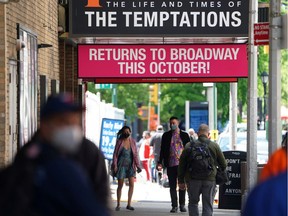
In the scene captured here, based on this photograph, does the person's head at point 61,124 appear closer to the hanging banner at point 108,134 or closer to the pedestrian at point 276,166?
the pedestrian at point 276,166

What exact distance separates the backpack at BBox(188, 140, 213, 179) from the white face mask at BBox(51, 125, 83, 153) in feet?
31.8

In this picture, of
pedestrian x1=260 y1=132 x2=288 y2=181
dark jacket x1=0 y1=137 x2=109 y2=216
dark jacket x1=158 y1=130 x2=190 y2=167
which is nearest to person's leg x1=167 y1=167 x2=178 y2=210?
dark jacket x1=158 y1=130 x2=190 y2=167

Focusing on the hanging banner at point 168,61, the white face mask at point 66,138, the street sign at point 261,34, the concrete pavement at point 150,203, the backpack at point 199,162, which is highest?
the street sign at point 261,34

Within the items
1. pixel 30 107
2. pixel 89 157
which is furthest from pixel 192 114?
pixel 89 157

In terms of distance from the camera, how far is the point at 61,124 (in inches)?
221

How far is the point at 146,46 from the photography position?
19922 millimetres

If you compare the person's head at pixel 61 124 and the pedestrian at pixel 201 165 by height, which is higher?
the person's head at pixel 61 124

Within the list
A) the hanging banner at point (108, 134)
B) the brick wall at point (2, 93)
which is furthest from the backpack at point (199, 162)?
the hanging banner at point (108, 134)

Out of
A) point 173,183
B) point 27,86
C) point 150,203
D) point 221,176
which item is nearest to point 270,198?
point 221,176

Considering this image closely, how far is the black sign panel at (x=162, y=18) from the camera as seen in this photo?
18984 millimetres

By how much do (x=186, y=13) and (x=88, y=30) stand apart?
1.79 meters

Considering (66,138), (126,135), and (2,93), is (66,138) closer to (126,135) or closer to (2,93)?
(2,93)

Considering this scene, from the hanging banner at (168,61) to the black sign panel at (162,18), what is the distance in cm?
78

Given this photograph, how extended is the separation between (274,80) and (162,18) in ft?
20.3
